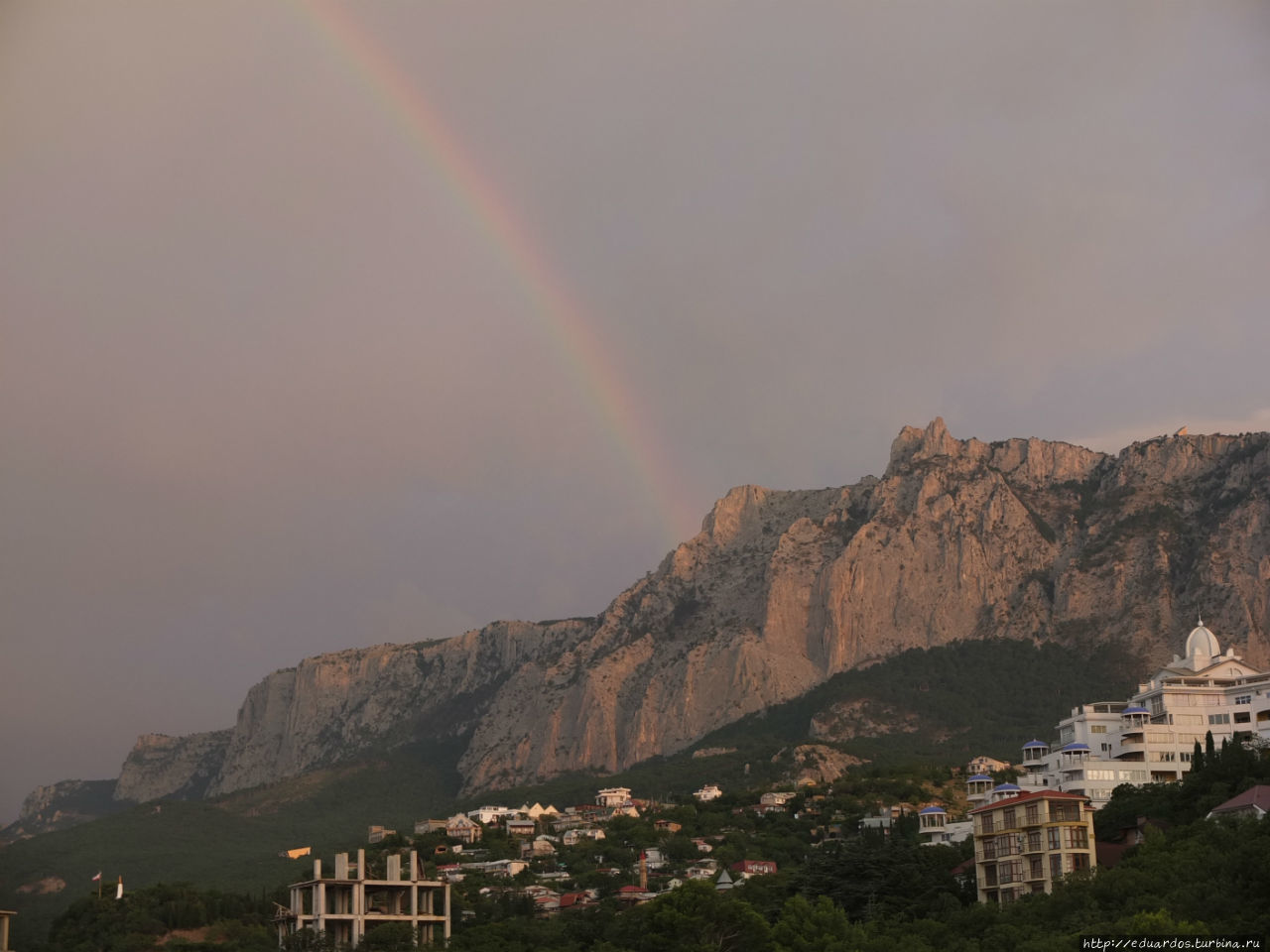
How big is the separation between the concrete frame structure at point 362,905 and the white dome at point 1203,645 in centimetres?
5834

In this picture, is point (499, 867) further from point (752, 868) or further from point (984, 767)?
point (984, 767)

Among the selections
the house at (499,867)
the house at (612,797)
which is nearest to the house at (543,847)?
the house at (499,867)

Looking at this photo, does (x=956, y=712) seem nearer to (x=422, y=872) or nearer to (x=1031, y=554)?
(x=1031, y=554)

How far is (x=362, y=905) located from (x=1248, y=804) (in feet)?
150

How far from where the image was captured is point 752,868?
9931cm

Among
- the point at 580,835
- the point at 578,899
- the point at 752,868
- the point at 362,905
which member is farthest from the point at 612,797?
the point at 362,905

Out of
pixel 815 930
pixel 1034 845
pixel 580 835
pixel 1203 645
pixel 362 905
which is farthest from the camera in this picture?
pixel 580 835

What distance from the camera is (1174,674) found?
110m

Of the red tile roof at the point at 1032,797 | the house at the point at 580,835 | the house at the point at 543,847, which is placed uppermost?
the red tile roof at the point at 1032,797

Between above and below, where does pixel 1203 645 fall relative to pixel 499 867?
above

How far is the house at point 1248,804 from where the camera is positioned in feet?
227

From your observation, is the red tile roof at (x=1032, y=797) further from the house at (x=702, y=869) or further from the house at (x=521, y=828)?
the house at (x=521, y=828)

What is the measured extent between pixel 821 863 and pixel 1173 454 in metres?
127

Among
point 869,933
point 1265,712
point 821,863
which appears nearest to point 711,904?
point 869,933
